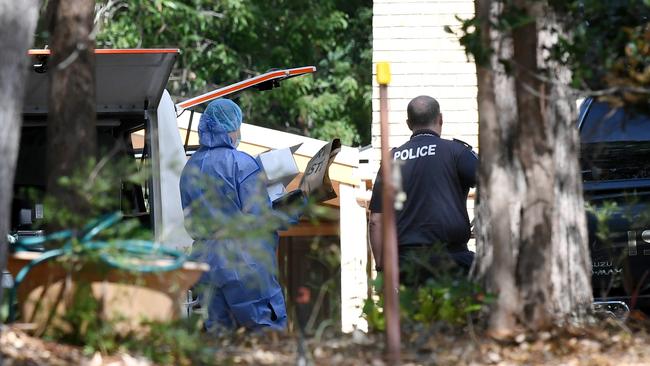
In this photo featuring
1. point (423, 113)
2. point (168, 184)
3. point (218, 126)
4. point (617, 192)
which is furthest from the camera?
point (168, 184)

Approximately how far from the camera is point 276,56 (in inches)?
840

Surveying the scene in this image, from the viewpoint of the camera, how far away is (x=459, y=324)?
4633 mm

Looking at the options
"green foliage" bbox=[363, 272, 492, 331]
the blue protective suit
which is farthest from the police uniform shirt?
"green foliage" bbox=[363, 272, 492, 331]

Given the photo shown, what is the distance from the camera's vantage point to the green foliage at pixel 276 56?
19.9 meters

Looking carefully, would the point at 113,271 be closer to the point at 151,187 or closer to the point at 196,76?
the point at 151,187

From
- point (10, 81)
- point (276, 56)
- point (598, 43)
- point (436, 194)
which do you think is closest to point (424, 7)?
point (436, 194)

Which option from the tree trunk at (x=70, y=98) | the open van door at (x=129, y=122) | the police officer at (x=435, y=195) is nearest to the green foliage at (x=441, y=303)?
the tree trunk at (x=70, y=98)

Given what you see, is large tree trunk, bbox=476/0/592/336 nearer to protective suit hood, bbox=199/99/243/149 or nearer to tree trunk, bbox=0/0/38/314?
tree trunk, bbox=0/0/38/314

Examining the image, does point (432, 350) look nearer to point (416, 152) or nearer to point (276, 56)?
point (416, 152)

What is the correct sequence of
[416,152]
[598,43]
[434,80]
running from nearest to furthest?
[598,43] → [416,152] → [434,80]

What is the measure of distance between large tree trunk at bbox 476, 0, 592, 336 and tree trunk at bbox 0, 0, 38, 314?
156cm

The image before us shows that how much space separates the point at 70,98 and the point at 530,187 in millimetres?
1576

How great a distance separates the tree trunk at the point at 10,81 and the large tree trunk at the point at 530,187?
5.11 ft

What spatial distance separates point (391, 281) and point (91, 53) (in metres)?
1.33
